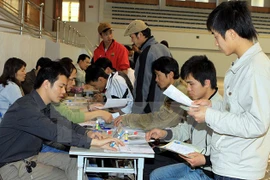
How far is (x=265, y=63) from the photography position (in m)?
1.53

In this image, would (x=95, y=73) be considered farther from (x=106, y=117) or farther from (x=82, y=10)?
(x=82, y=10)

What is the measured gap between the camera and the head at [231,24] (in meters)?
1.53

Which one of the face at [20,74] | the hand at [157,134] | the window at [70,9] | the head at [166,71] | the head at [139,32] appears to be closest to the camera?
the hand at [157,134]

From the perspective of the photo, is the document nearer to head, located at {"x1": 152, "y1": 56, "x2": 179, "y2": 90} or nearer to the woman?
head, located at {"x1": 152, "y1": 56, "x2": 179, "y2": 90}

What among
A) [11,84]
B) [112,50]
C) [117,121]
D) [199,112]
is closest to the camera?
[199,112]

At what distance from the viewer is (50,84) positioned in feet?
7.91

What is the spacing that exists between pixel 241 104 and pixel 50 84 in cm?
131

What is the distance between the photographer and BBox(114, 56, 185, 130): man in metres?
2.94

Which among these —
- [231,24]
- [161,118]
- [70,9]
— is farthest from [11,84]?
[70,9]

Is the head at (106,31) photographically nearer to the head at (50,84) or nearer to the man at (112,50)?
the man at (112,50)

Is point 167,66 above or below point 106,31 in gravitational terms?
below

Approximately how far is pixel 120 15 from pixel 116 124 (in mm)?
14561

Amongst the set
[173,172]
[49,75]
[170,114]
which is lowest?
[173,172]

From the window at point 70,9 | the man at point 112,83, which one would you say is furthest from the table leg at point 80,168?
the window at point 70,9
